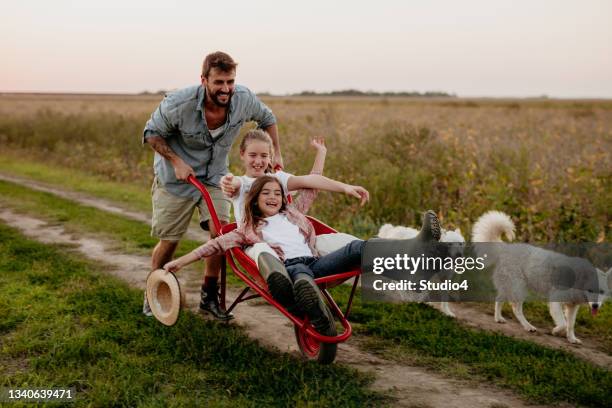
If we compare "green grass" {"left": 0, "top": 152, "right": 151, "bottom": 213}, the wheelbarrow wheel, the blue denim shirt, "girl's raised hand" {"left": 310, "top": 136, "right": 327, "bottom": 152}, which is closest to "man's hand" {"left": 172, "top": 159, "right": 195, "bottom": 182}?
the blue denim shirt

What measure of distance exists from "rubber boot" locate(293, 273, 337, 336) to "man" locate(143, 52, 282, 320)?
150 centimetres

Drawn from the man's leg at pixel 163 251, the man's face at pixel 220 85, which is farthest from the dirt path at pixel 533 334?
the man's face at pixel 220 85

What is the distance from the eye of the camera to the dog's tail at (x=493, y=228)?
17.2 ft

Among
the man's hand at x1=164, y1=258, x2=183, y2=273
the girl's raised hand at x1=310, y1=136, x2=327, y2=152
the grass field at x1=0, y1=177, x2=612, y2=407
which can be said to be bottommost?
the grass field at x1=0, y1=177, x2=612, y2=407

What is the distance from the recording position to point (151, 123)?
4.76 metres

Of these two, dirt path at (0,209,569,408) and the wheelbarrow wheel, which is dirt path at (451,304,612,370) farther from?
the wheelbarrow wheel

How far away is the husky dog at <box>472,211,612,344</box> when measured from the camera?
4.82 metres

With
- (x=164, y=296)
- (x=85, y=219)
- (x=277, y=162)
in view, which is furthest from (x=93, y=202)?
(x=164, y=296)

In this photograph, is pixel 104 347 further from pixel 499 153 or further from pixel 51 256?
pixel 499 153

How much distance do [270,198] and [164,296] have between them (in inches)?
41.0

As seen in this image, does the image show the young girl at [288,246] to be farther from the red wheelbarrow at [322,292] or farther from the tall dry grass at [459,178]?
the tall dry grass at [459,178]

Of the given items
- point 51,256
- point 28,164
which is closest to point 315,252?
point 51,256

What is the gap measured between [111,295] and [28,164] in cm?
1275

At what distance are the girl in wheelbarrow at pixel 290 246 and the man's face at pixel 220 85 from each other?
2.22 ft
